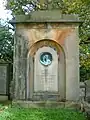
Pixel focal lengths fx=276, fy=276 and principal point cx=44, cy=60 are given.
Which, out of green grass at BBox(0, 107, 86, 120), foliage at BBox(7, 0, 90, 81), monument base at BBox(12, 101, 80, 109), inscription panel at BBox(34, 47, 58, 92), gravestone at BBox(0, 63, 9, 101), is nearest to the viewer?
green grass at BBox(0, 107, 86, 120)

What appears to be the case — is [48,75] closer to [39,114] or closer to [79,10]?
[39,114]

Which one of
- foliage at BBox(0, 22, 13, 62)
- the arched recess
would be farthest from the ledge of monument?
foliage at BBox(0, 22, 13, 62)

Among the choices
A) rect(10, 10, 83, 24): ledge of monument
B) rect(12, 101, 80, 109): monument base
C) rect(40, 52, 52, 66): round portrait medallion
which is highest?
rect(10, 10, 83, 24): ledge of monument

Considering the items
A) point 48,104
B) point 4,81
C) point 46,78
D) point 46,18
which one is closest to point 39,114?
point 48,104

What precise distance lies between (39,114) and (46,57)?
1.95 meters

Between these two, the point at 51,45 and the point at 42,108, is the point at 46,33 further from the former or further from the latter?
the point at 42,108

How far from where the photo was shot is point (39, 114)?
7.23 meters

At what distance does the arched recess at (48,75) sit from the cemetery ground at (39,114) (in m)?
0.63

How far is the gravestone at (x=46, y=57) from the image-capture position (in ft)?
27.6

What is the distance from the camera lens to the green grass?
689 cm

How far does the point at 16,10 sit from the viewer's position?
61.2 ft

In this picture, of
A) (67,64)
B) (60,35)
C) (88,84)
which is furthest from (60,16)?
(88,84)

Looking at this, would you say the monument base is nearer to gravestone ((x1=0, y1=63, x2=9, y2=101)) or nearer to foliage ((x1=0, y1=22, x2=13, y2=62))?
gravestone ((x1=0, y1=63, x2=9, y2=101))

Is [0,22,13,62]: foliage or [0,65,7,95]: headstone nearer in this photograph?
[0,65,7,95]: headstone
